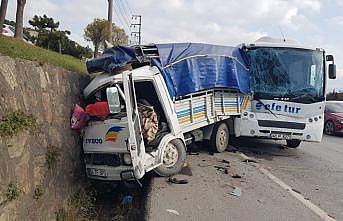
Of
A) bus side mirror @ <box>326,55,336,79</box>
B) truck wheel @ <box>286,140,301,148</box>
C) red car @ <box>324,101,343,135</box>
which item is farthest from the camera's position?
red car @ <box>324,101,343,135</box>

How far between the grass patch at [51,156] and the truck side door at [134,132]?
113cm

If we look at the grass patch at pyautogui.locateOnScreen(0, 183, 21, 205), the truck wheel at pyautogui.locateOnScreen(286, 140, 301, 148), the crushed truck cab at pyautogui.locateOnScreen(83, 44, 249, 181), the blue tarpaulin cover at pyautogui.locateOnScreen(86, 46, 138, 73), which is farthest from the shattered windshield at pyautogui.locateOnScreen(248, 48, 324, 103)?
the grass patch at pyautogui.locateOnScreen(0, 183, 21, 205)

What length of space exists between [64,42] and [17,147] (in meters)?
30.0

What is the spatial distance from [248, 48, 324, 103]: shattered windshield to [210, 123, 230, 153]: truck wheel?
123cm

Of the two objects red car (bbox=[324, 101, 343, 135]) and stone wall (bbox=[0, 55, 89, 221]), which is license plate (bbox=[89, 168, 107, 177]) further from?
red car (bbox=[324, 101, 343, 135])

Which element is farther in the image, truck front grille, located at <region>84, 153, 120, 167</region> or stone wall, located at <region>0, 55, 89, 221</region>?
truck front grille, located at <region>84, 153, 120, 167</region>

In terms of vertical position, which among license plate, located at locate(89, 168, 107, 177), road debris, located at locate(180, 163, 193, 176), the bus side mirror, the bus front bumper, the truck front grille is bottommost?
road debris, located at locate(180, 163, 193, 176)

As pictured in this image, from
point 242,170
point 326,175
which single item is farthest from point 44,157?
point 326,175

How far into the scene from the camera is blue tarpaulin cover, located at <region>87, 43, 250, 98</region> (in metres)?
6.91

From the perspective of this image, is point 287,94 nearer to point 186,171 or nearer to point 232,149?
point 232,149

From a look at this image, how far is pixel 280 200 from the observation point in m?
6.15

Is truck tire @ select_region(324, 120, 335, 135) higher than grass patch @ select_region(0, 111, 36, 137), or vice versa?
grass patch @ select_region(0, 111, 36, 137)

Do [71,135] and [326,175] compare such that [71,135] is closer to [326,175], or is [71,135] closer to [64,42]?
[326,175]

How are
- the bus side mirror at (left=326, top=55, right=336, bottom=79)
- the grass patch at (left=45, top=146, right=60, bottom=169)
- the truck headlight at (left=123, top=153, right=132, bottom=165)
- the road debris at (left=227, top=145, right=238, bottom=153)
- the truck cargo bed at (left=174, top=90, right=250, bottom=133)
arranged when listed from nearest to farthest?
the grass patch at (left=45, top=146, right=60, bottom=169), the truck headlight at (left=123, top=153, right=132, bottom=165), the truck cargo bed at (left=174, top=90, right=250, bottom=133), the bus side mirror at (left=326, top=55, right=336, bottom=79), the road debris at (left=227, top=145, right=238, bottom=153)
